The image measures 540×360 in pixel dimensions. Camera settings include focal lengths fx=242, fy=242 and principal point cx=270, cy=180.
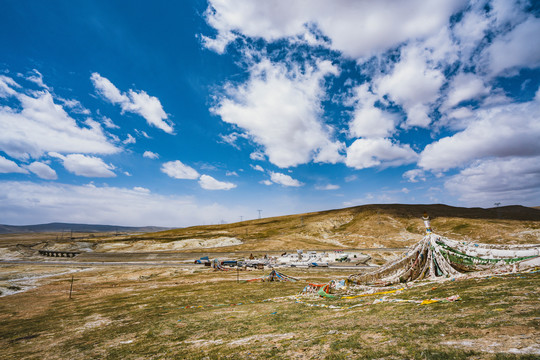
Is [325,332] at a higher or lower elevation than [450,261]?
lower

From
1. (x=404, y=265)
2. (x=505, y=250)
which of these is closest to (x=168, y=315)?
(x=404, y=265)

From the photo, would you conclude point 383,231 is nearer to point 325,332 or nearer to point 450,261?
point 450,261

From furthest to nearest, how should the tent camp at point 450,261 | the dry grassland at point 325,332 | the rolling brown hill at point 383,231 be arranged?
the rolling brown hill at point 383,231 → the tent camp at point 450,261 → the dry grassland at point 325,332

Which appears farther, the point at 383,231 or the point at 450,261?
the point at 383,231

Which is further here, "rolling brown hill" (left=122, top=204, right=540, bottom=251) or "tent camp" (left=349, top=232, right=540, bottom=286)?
"rolling brown hill" (left=122, top=204, right=540, bottom=251)

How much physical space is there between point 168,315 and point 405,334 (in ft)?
52.2

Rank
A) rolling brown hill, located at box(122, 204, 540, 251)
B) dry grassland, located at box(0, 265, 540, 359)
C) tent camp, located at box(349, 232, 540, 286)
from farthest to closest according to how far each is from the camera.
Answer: rolling brown hill, located at box(122, 204, 540, 251)
tent camp, located at box(349, 232, 540, 286)
dry grassland, located at box(0, 265, 540, 359)

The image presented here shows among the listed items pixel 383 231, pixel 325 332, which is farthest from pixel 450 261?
pixel 383 231

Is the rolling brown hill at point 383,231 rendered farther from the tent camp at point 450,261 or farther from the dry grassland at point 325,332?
the dry grassland at point 325,332

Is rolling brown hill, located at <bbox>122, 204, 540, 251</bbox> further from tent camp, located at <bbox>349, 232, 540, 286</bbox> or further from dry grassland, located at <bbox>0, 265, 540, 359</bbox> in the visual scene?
dry grassland, located at <bbox>0, 265, 540, 359</bbox>

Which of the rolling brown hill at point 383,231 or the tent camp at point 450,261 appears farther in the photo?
the rolling brown hill at point 383,231

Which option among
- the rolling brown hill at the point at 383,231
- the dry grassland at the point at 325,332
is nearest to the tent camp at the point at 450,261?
the dry grassland at the point at 325,332

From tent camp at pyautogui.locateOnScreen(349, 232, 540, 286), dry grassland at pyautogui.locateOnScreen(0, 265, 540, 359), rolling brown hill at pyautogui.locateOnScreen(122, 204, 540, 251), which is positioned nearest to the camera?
dry grassland at pyautogui.locateOnScreen(0, 265, 540, 359)

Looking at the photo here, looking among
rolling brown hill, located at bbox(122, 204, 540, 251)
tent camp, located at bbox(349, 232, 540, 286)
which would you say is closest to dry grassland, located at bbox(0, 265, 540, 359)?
tent camp, located at bbox(349, 232, 540, 286)
